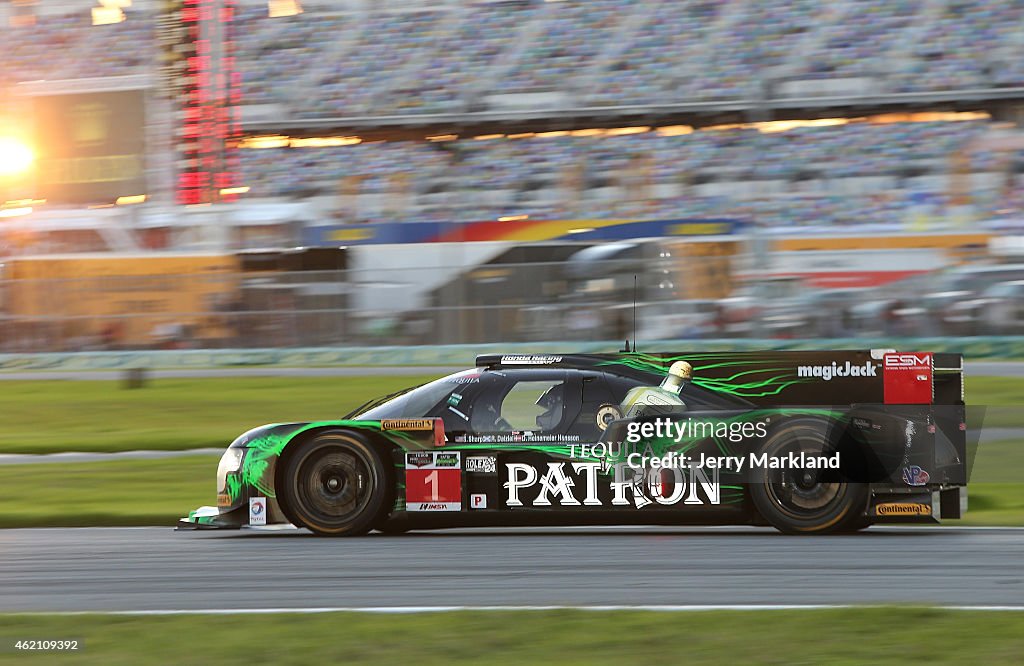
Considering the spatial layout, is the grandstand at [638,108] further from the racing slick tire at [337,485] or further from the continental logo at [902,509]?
the racing slick tire at [337,485]

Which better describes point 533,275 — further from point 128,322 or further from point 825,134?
point 825,134

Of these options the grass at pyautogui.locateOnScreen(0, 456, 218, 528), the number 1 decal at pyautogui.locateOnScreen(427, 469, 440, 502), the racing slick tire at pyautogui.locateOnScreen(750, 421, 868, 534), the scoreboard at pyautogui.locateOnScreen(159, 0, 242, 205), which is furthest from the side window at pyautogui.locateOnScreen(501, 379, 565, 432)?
the scoreboard at pyautogui.locateOnScreen(159, 0, 242, 205)

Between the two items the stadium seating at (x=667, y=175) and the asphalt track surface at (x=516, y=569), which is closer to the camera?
the asphalt track surface at (x=516, y=569)

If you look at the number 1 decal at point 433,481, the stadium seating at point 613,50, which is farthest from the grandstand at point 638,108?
the number 1 decal at point 433,481

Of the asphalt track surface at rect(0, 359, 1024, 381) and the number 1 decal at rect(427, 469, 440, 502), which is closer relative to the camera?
the number 1 decal at rect(427, 469, 440, 502)

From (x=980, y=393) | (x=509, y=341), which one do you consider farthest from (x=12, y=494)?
(x=980, y=393)

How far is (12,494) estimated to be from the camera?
10703 millimetres

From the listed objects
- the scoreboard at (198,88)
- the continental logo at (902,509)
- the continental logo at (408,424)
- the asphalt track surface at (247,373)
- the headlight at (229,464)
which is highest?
the scoreboard at (198,88)

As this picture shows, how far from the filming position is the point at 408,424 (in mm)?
7684

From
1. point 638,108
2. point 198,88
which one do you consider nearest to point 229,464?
point 638,108

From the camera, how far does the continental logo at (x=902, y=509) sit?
727 centimetres

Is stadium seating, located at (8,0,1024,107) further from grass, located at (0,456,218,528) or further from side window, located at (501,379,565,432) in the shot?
side window, located at (501,379,565,432)

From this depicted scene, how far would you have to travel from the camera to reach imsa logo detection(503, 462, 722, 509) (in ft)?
24.2

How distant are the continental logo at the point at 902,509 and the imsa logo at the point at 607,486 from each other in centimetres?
85
